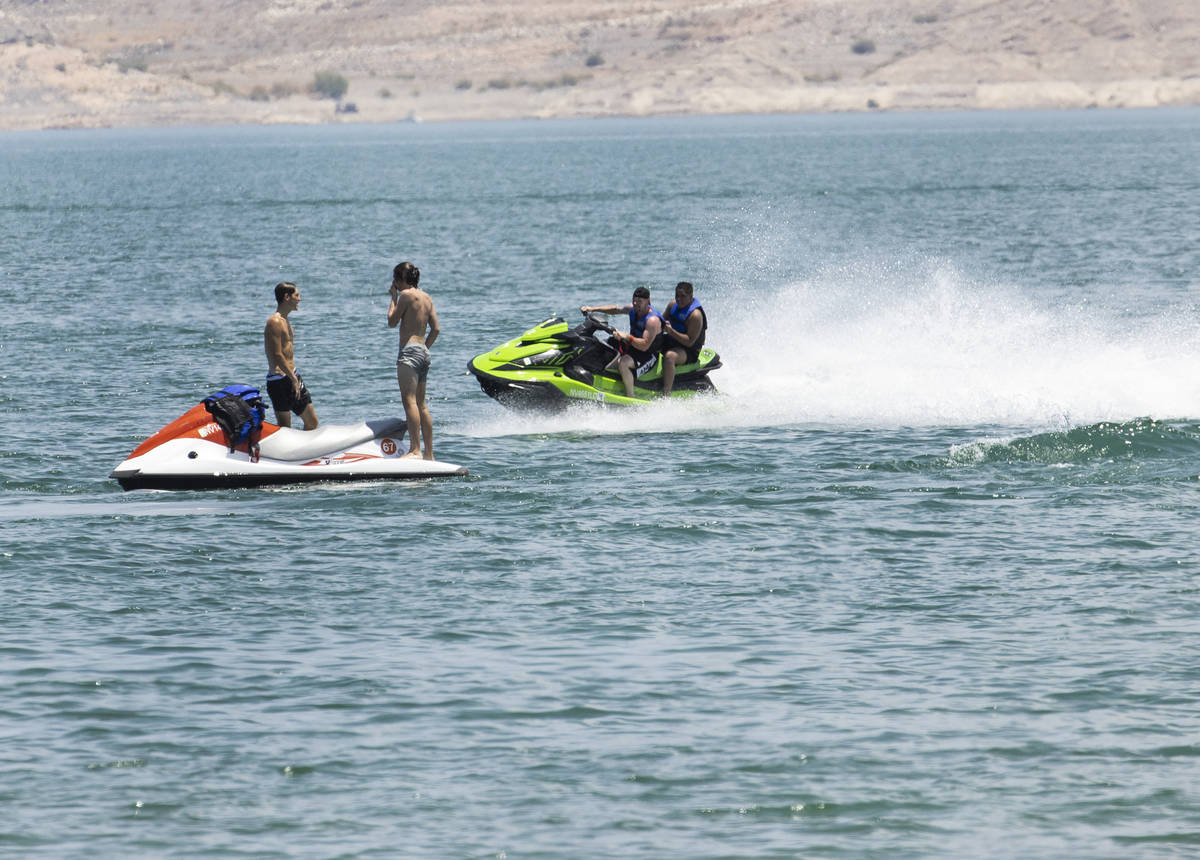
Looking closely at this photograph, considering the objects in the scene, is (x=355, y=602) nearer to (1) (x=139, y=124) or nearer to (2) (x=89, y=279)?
(2) (x=89, y=279)

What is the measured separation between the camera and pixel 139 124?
628ft

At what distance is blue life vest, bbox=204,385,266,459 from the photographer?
50.1 ft

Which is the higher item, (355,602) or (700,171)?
(700,171)

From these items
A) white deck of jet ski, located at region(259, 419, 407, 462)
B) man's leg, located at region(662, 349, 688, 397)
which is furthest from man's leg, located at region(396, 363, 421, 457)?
man's leg, located at region(662, 349, 688, 397)

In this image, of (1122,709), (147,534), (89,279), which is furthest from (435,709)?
(89,279)

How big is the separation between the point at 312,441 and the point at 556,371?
389cm

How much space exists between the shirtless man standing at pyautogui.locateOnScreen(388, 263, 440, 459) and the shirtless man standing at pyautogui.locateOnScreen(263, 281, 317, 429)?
93 cm

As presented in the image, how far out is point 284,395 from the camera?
15.7m

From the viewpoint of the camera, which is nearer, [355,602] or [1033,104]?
[355,602]

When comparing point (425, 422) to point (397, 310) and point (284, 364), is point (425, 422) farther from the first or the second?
point (284, 364)

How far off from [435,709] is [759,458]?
785 centimetres

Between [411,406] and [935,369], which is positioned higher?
[935,369]

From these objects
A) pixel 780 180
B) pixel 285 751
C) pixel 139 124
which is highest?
pixel 139 124

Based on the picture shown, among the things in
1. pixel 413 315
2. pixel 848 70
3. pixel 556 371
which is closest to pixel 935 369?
pixel 556 371
